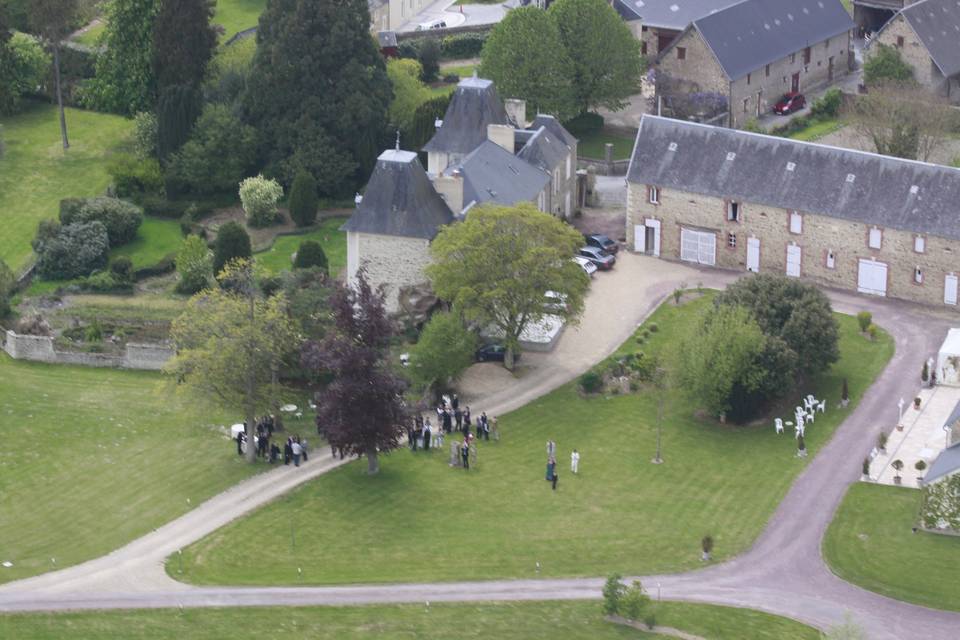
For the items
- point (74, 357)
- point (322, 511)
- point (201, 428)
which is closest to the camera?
point (322, 511)

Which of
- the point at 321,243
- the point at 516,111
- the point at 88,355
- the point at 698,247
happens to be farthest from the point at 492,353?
the point at 516,111

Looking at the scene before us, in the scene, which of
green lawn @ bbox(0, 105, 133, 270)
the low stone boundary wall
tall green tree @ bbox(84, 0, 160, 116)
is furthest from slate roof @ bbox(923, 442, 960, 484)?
tall green tree @ bbox(84, 0, 160, 116)

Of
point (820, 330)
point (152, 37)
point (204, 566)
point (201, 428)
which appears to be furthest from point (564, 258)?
point (152, 37)

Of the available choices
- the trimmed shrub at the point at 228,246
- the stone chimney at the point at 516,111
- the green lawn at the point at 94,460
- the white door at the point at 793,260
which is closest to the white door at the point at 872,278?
the white door at the point at 793,260

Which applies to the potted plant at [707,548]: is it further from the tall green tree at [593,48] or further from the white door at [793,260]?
the tall green tree at [593,48]

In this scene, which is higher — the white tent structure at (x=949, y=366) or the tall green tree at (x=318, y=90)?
the tall green tree at (x=318, y=90)

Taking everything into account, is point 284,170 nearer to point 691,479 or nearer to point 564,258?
point 564,258
